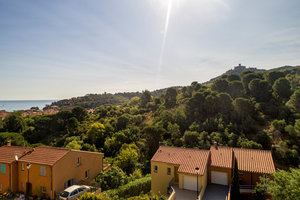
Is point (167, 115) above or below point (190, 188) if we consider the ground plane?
above

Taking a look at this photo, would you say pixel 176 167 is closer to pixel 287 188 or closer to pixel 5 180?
pixel 287 188

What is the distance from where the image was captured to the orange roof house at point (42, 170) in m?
18.1

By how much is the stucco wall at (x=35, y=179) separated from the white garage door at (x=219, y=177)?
1755 cm

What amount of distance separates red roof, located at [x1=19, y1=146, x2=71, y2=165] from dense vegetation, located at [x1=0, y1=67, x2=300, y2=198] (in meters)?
12.0

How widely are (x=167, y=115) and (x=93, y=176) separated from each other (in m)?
31.4

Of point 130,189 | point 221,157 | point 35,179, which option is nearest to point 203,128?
point 221,157

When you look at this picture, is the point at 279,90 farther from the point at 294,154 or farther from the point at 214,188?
the point at 214,188

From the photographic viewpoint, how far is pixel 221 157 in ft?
66.3

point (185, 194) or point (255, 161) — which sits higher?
point (255, 161)

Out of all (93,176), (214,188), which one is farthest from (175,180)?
(93,176)

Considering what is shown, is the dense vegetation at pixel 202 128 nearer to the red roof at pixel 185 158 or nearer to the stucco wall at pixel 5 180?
the red roof at pixel 185 158

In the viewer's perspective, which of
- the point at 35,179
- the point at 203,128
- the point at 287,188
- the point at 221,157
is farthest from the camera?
the point at 203,128

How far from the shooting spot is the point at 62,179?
18984 millimetres

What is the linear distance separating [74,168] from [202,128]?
31.2 metres
